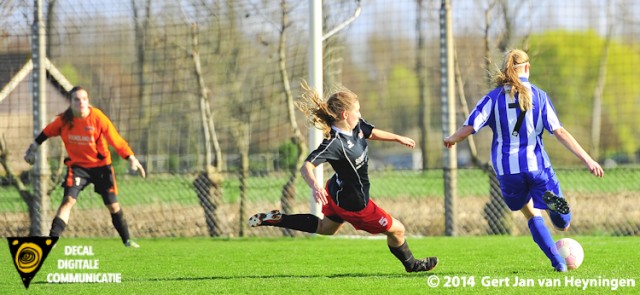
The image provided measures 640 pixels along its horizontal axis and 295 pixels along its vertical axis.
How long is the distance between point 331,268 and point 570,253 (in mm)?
2136

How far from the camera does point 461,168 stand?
13.2 metres

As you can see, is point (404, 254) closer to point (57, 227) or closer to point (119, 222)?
point (57, 227)

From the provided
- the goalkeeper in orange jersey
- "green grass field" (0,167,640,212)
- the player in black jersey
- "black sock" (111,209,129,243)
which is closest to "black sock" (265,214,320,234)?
the player in black jersey

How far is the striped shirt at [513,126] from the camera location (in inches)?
295

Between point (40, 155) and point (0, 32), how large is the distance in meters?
2.08

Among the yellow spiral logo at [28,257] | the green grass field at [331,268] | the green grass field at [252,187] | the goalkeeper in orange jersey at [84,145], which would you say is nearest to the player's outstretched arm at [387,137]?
the green grass field at [331,268]

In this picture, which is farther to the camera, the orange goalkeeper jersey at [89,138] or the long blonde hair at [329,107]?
the orange goalkeeper jersey at [89,138]

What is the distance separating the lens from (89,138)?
10.4 meters

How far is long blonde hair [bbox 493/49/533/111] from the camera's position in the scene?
7.45m

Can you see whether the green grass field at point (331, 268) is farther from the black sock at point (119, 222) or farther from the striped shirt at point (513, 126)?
the striped shirt at point (513, 126)

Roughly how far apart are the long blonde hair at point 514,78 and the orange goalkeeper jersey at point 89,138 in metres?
4.46

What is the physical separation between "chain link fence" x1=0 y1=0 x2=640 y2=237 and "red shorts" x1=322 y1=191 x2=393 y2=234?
5.73m

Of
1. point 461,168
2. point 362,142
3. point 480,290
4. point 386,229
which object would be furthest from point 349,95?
point 461,168

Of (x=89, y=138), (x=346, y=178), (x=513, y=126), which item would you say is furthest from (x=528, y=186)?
(x=89, y=138)
